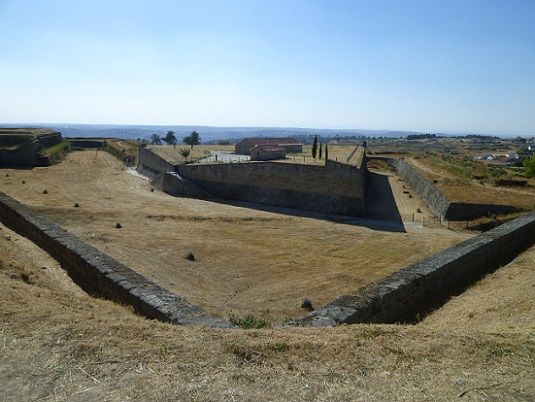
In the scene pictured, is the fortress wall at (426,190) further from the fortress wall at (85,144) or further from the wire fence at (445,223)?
the fortress wall at (85,144)

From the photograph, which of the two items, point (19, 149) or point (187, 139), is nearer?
point (19, 149)

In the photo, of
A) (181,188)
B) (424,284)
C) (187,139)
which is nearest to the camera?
(424,284)

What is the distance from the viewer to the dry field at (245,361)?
4.20 metres

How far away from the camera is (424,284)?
872 cm

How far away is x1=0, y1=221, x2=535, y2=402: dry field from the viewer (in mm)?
4203

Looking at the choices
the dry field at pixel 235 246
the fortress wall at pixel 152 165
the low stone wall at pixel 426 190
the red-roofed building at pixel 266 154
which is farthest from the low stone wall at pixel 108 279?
the red-roofed building at pixel 266 154

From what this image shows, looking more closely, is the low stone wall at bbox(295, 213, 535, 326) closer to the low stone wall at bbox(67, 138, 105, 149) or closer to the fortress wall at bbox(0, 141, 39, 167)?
the fortress wall at bbox(0, 141, 39, 167)

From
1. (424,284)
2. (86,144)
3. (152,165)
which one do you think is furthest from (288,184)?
(86,144)

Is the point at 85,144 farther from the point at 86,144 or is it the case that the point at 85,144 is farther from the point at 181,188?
the point at 181,188

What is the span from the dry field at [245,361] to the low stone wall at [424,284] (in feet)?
4.24

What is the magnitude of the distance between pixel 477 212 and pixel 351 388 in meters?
21.4

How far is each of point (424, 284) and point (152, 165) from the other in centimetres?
3541

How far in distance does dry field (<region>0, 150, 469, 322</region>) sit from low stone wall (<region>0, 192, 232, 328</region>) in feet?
10.6

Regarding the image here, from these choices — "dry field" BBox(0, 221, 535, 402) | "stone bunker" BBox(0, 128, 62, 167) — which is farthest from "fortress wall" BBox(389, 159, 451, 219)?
"stone bunker" BBox(0, 128, 62, 167)
